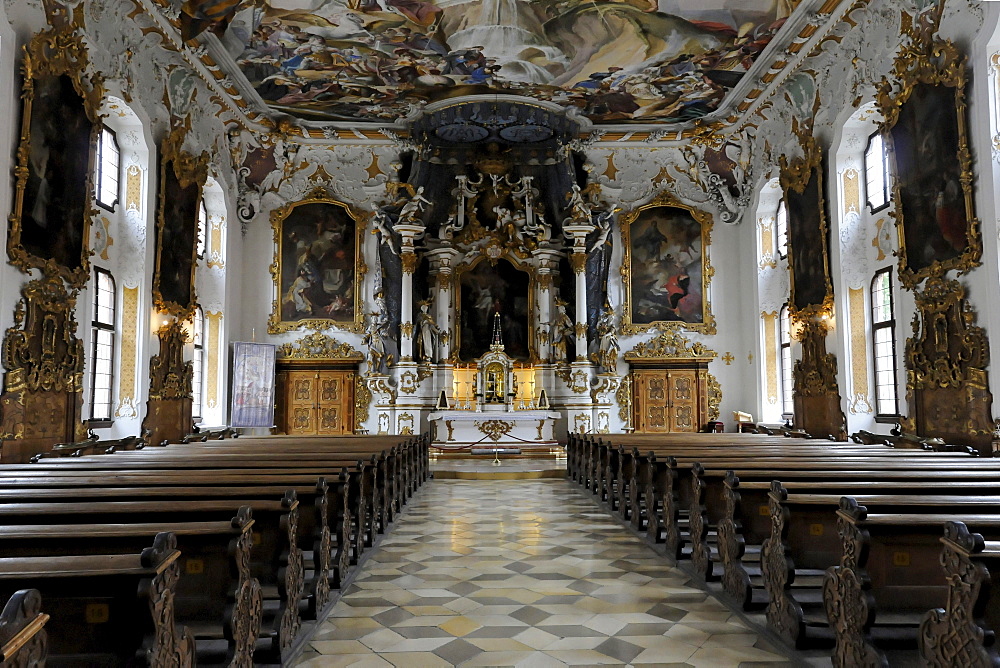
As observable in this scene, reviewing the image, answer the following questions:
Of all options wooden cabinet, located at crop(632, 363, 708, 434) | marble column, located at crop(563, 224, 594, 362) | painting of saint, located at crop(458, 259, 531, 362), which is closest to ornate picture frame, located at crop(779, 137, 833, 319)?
wooden cabinet, located at crop(632, 363, 708, 434)

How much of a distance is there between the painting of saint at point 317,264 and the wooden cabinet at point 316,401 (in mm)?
1508

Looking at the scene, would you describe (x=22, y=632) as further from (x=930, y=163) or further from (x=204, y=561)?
(x=930, y=163)

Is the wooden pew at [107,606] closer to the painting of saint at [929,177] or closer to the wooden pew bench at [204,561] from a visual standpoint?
the wooden pew bench at [204,561]

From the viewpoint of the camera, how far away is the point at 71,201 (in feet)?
35.9

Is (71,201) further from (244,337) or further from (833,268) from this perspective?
(833,268)

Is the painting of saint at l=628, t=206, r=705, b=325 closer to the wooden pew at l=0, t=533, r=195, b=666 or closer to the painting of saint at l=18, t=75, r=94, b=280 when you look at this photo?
the painting of saint at l=18, t=75, r=94, b=280

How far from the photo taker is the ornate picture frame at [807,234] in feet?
48.9

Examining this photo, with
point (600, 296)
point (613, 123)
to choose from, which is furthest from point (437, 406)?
point (613, 123)

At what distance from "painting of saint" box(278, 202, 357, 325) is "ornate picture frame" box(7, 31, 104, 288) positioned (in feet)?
27.1

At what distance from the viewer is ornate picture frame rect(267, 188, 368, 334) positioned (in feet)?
65.1

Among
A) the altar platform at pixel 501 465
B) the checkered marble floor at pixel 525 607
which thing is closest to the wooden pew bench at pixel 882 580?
the checkered marble floor at pixel 525 607

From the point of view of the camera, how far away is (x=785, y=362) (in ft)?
60.4

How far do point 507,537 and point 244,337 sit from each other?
44.3 ft

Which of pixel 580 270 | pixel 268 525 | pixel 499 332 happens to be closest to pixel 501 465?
pixel 499 332
